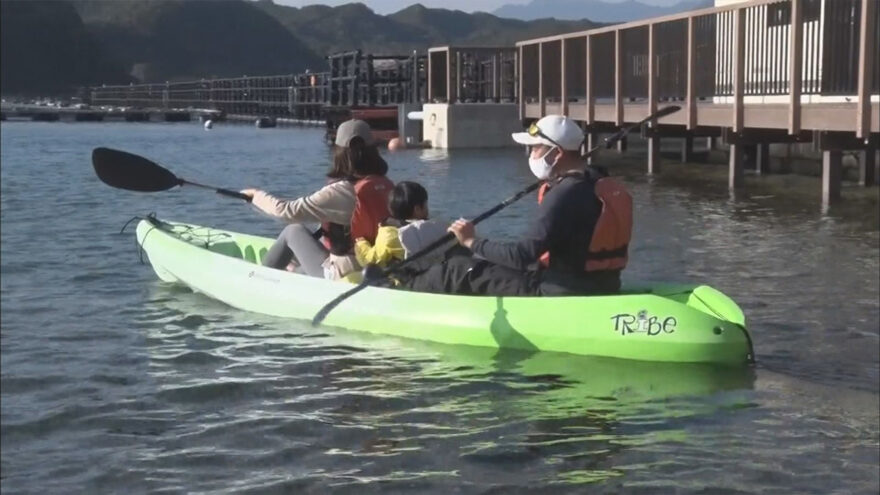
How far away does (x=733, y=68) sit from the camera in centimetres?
1575

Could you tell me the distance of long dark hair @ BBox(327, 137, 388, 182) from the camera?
825 cm

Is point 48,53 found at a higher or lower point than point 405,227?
higher

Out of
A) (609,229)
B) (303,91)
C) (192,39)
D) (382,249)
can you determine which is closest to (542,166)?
(609,229)

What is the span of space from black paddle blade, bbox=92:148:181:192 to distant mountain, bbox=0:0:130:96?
236ft

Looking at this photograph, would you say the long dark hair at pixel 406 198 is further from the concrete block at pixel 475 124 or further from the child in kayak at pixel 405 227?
the concrete block at pixel 475 124

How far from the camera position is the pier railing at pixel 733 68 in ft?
43.7

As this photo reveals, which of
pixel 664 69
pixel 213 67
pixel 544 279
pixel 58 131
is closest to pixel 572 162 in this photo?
pixel 544 279

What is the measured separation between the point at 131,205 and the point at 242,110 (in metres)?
48.3

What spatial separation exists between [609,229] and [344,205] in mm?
2163

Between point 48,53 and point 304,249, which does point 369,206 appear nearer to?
point 304,249

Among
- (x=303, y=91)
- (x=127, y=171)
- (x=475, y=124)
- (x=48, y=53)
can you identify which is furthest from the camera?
(x=48, y=53)

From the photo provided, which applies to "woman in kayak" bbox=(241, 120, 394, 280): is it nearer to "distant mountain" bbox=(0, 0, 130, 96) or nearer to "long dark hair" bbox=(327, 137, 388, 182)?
"long dark hair" bbox=(327, 137, 388, 182)

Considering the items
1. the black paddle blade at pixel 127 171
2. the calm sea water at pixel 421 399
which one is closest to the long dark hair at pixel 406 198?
the calm sea water at pixel 421 399

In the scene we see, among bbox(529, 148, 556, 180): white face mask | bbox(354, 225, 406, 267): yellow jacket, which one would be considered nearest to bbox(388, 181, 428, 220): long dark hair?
bbox(354, 225, 406, 267): yellow jacket
